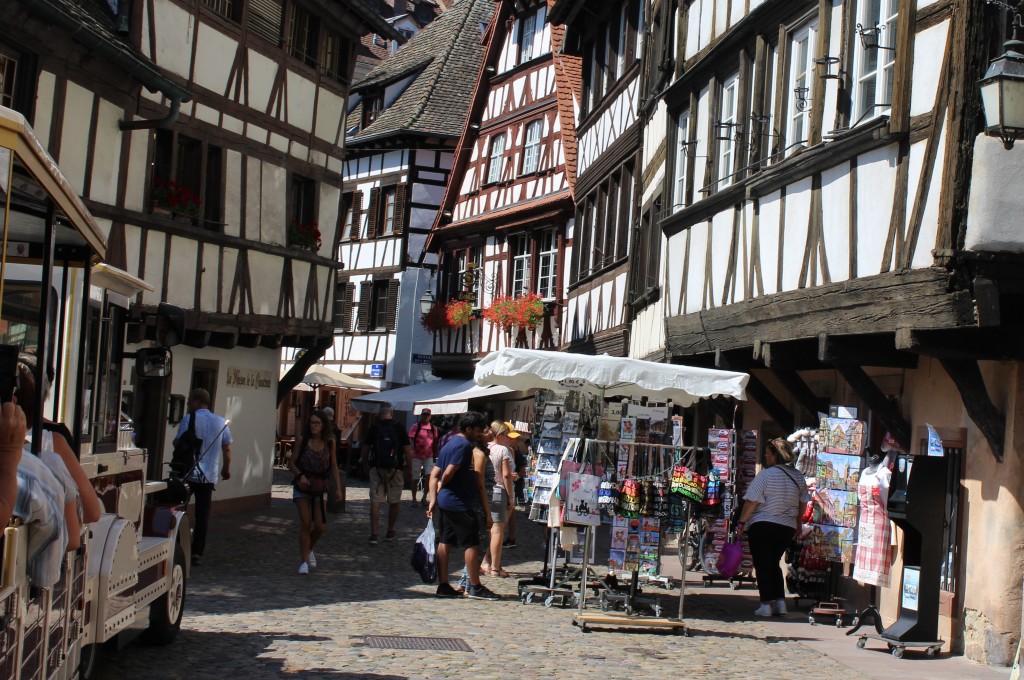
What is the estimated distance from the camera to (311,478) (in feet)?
45.0

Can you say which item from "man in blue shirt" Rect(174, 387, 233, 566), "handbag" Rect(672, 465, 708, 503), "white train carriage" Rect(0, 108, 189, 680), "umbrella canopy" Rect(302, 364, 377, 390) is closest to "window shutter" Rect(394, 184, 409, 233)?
"umbrella canopy" Rect(302, 364, 377, 390)

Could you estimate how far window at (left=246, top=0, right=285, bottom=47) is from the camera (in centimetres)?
2139

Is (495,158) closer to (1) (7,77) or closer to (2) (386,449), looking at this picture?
(2) (386,449)

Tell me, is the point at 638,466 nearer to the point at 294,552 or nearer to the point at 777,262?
the point at 777,262

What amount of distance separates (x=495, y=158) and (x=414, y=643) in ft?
85.8

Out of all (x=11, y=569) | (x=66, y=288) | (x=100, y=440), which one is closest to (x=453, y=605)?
(x=100, y=440)

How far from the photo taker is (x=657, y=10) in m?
20.6

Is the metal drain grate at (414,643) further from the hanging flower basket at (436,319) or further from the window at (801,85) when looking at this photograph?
the hanging flower basket at (436,319)

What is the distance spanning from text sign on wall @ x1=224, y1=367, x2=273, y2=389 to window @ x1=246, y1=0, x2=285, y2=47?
210 inches

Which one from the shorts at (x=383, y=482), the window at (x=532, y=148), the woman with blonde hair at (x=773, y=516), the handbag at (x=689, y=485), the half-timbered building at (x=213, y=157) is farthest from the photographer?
the window at (x=532, y=148)

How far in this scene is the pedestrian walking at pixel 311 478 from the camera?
13711 mm

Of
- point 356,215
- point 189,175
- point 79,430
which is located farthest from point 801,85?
point 356,215

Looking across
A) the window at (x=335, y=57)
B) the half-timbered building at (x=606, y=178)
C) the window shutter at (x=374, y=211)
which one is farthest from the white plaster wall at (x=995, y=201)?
the window shutter at (x=374, y=211)

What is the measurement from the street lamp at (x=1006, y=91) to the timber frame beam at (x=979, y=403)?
6.66 ft
